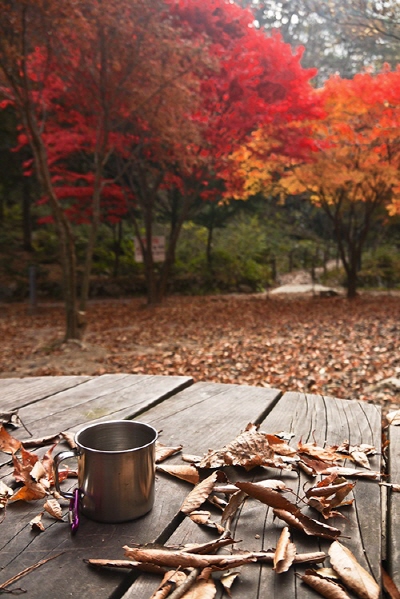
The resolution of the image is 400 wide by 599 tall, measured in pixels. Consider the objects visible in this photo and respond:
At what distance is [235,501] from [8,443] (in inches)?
23.4

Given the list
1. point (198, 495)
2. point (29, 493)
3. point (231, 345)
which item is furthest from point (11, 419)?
point (231, 345)

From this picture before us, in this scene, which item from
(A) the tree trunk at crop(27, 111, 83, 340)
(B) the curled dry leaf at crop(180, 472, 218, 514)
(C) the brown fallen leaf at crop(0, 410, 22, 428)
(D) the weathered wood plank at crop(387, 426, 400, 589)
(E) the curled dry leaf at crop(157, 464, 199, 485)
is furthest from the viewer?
(A) the tree trunk at crop(27, 111, 83, 340)

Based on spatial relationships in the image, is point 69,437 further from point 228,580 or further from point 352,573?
point 352,573

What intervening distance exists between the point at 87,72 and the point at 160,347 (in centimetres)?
388

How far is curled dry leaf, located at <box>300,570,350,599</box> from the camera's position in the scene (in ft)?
2.23

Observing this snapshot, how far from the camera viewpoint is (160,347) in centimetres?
593

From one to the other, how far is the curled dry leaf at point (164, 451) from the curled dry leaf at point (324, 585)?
46cm

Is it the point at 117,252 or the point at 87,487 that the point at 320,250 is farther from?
the point at 87,487

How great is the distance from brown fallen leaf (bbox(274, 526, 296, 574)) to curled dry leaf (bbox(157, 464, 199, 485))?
24 cm

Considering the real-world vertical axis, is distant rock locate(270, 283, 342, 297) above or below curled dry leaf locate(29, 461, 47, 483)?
below

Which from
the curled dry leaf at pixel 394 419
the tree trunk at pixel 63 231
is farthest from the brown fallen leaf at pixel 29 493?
the tree trunk at pixel 63 231

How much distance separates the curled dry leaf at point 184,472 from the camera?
1009 millimetres

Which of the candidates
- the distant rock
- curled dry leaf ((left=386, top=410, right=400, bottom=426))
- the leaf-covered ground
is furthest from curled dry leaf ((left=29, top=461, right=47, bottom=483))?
the distant rock

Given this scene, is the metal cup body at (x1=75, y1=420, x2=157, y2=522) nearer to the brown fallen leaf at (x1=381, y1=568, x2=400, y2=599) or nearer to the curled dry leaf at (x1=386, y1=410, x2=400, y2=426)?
the brown fallen leaf at (x1=381, y1=568, x2=400, y2=599)
